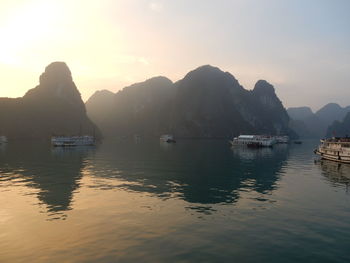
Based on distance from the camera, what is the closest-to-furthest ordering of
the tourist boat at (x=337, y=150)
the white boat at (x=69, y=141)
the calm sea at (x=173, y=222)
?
the calm sea at (x=173, y=222)
the tourist boat at (x=337, y=150)
the white boat at (x=69, y=141)

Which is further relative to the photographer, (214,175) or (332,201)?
(214,175)

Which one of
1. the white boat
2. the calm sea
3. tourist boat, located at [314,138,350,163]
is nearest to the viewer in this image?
the calm sea

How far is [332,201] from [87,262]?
29650 mm

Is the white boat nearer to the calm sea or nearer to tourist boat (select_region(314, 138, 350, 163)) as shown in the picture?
the calm sea

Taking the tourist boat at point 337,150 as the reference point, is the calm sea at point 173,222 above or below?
below

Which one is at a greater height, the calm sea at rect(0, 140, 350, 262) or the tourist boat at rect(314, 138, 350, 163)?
the tourist boat at rect(314, 138, 350, 163)

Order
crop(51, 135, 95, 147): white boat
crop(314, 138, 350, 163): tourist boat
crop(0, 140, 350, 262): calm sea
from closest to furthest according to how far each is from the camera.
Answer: crop(0, 140, 350, 262): calm sea < crop(314, 138, 350, 163): tourist boat < crop(51, 135, 95, 147): white boat

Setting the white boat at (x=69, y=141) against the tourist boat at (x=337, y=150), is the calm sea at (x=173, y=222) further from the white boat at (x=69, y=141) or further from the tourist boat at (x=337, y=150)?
the white boat at (x=69, y=141)

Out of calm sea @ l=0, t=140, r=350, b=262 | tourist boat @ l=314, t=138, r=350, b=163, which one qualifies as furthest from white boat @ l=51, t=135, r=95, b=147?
tourist boat @ l=314, t=138, r=350, b=163

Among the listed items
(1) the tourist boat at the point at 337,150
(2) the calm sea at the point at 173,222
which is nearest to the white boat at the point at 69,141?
(2) the calm sea at the point at 173,222

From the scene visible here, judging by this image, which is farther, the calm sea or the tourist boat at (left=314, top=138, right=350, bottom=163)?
the tourist boat at (left=314, top=138, right=350, bottom=163)

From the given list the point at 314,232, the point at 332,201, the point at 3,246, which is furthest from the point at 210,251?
the point at 332,201

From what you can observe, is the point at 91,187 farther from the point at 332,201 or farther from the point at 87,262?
the point at 332,201

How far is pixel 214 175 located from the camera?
183 ft
